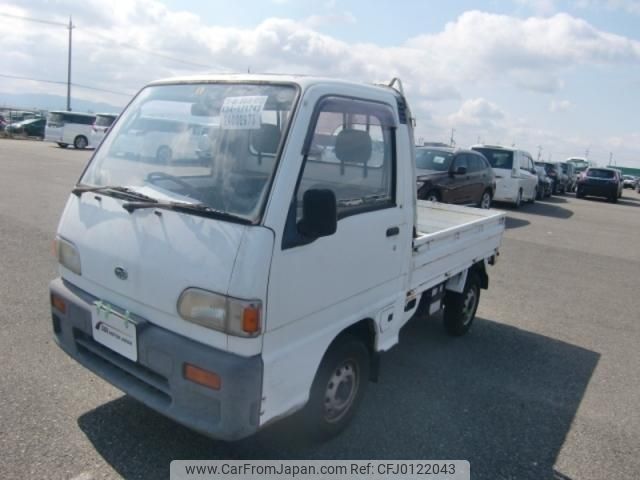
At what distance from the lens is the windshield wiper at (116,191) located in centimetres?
275

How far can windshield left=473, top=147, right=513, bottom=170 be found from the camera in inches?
625

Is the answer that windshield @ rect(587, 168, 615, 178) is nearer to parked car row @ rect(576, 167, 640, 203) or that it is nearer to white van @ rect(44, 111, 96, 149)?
parked car row @ rect(576, 167, 640, 203)

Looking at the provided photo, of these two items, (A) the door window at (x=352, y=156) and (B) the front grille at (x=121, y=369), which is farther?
(A) the door window at (x=352, y=156)

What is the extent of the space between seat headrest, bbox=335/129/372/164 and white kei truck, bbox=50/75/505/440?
0.01 m

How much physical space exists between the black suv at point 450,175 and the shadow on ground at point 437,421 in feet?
20.3

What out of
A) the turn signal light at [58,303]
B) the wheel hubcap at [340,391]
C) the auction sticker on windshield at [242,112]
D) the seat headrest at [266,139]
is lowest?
the wheel hubcap at [340,391]

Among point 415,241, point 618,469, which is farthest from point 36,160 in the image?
point 618,469

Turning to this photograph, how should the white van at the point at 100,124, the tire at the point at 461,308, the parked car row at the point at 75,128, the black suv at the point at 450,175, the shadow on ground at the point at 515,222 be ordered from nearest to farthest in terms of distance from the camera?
the tire at the point at 461,308 → the black suv at the point at 450,175 → the shadow on ground at the point at 515,222 → the white van at the point at 100,124 → the parked car row at the point at 75,128

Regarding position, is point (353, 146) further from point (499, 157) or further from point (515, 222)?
point (499, 157)

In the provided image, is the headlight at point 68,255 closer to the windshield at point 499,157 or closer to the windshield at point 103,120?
the windshield at point 499,157

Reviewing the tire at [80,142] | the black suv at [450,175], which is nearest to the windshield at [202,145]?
the black suv at [450,175]

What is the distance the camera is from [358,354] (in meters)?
3.16

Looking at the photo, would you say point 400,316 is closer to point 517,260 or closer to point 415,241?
point 415,241

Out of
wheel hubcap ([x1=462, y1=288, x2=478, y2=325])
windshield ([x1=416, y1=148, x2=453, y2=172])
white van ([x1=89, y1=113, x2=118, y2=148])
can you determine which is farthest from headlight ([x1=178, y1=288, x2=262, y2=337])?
white van ([x1=89, y1=113, x2=118, y2=148])
